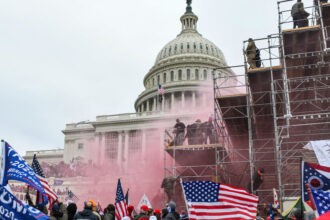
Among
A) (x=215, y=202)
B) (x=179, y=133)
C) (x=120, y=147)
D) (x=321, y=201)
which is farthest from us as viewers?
(x=120, y=147)

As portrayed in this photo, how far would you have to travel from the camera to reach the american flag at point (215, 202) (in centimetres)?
716

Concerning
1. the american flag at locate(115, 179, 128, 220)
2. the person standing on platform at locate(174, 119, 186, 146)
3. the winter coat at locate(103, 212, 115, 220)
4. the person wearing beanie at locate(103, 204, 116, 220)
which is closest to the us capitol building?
the person standing on platform at locate(174, 119, 186, 146)

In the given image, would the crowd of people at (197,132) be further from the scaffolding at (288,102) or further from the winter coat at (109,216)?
the winter coat at (109,216)

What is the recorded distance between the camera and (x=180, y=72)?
75000mm

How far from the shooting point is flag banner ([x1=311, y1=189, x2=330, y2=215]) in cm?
570

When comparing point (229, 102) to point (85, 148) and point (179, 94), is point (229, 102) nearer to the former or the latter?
point (85, 148)

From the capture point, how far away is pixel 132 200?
3494 cm

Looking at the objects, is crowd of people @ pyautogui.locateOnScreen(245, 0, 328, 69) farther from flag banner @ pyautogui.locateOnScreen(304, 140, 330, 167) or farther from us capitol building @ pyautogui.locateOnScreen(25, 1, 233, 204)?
us capitol building @ pyautogui.locateOnScreen(25, 1, 233, 204)

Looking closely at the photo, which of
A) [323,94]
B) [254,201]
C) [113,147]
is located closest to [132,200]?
[323,94]

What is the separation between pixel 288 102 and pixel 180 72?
190ft

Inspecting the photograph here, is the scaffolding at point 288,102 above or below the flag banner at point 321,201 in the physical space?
above

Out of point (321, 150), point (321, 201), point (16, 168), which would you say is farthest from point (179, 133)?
point (321, 201)

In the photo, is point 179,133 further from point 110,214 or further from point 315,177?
point 315,177

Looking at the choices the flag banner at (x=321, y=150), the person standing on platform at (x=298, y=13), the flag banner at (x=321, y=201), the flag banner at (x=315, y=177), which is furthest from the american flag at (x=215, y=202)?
the person standing on platform at (x=298, y=13)
